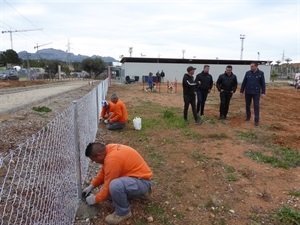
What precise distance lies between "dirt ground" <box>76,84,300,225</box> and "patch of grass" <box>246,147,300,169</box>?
0.12 metres

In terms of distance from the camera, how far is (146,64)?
4356 cm

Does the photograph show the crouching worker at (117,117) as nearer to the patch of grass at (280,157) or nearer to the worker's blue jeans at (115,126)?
the worker's blue jeans at (115,126)

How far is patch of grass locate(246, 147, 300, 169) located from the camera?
17.6 ft

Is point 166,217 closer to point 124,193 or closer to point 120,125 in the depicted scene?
point 124,193

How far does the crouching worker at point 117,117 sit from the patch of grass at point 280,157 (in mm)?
3313

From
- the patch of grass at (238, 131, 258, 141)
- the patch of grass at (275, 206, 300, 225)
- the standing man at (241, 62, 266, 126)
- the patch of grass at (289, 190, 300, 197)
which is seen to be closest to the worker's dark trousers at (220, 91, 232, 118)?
the standing man at (241, 62, 266, 126)

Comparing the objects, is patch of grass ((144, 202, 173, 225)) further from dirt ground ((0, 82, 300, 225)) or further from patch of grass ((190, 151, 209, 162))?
patch of grass ((190, 151, 209, 162))

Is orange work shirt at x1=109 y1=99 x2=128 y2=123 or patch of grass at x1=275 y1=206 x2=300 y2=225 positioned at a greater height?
A: orange work shirt at x1=109 y1=99 x2=128 y2=123

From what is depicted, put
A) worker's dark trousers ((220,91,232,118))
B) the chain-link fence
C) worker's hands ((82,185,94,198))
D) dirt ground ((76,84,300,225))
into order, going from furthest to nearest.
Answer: worker's dark trousers ((220,91,232,118))
worker's hands ((82,185,94,198))
dirt ground ((76,84,300,225))
the chain-link fence

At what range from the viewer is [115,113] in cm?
761

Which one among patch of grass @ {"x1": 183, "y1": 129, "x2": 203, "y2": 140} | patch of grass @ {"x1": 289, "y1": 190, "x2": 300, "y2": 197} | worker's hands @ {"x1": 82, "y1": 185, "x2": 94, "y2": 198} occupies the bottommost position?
patch of grass @ {"x1": 289, "y1": 190, "x2": 300, "y2": 197}

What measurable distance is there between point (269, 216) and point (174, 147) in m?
2.90

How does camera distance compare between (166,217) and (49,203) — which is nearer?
(49,203)

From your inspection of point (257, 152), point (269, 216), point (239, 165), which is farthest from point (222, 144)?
point (269, 216)
